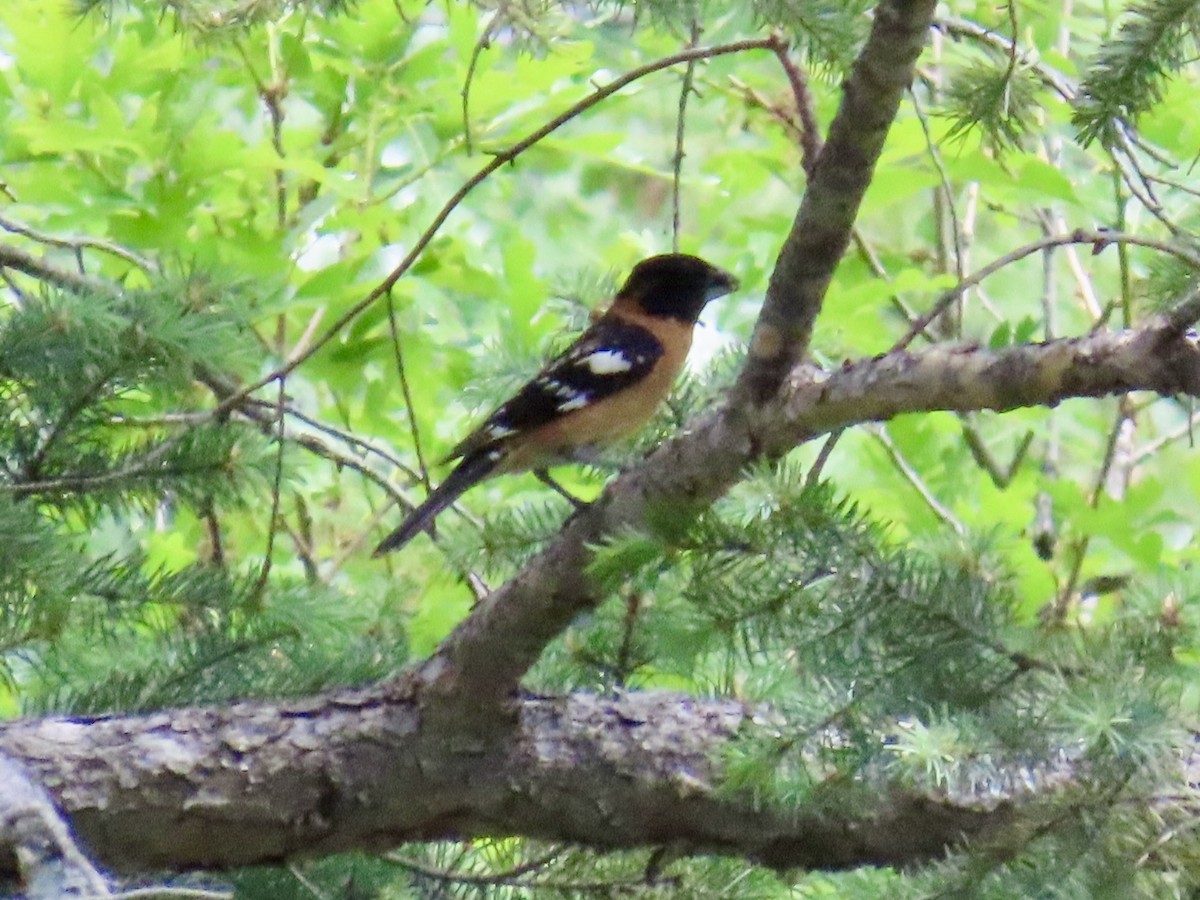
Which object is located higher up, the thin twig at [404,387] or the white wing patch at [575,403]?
the white wing patch at [575,403]

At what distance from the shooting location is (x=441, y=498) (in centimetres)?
288

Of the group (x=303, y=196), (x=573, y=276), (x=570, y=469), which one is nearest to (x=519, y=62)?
(x=573, y=276)

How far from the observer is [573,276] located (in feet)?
9.77

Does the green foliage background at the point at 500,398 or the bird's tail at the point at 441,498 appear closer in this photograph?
the green foliage background at the point at 500,398

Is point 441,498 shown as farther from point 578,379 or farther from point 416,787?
point 416,787

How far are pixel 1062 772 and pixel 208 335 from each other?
4.36 ft

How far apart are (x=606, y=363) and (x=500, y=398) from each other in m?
0.36

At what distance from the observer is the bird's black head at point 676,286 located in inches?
124

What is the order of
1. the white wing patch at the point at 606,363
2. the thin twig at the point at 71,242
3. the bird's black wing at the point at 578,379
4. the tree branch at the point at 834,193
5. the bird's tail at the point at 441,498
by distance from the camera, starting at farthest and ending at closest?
the white wing patch at the point at 606,363 → the bird's black wing at the point at 578,379 → the bird's tail at the point at 441,498 → the thin twig at the point at 71,242 → the tree branch at the point at 834,193

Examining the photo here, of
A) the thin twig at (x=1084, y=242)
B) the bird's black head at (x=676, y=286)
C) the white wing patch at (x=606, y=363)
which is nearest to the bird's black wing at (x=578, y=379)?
the white wing patch at (x=606, y=363)

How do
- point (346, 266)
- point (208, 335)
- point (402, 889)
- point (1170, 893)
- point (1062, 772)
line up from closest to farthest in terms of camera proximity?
1. point (1170, 893)
2. point (1062, 772)
3. point (208, 335)
4. point (402, 889)
5. point (346, 266)

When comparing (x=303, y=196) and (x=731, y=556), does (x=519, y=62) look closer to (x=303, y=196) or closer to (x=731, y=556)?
(x=303, y=196)

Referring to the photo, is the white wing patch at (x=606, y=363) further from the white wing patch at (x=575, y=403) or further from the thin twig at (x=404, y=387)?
the thin twig at (x=404, y=387)

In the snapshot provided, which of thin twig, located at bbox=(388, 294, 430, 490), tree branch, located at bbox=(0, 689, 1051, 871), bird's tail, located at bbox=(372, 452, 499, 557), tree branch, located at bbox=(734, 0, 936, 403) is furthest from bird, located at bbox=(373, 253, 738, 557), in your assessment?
tree branch, located at bbox=(734, 0, 936, 403)
